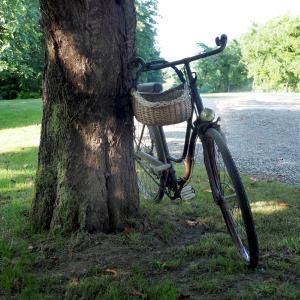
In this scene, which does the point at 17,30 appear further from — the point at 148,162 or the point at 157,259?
the point at 157,259

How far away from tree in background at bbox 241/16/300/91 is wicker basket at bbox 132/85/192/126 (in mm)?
44492

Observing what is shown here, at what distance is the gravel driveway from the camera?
22.6 feet

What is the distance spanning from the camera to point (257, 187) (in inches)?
214

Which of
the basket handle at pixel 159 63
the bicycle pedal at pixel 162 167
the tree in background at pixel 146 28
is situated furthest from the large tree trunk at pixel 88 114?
the tree in background at pixel 146 28

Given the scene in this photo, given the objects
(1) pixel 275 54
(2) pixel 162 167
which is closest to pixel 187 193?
(2) pixel 162 167

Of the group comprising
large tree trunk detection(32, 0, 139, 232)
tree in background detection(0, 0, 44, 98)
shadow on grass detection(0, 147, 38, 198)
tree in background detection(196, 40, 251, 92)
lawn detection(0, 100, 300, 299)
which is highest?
tree in background detection(0, 0, 44, 98)

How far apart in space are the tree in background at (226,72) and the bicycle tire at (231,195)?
191 ft

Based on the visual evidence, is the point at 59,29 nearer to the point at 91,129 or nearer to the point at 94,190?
the point at 91,129

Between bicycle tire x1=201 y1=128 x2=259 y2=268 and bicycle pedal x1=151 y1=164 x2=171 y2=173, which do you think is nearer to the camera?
bicycle tire x1=201 y1=128 x2=259 y2=268

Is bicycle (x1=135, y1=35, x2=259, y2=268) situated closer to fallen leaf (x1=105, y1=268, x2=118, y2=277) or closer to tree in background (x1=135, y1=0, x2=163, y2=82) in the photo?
fallen leaf (x1=105, y1=268, x2=118, y2=277)

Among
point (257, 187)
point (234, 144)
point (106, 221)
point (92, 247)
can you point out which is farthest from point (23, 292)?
point (234, 144)

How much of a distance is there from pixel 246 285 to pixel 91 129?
152 cm

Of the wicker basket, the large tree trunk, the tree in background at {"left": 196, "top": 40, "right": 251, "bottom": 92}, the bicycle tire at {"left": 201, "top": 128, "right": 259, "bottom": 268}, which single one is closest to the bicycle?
the bicycle tire at {"left": 201, "top": 128, "right": 259, "bottom": 268}

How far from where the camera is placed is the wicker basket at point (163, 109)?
10.8 feet
